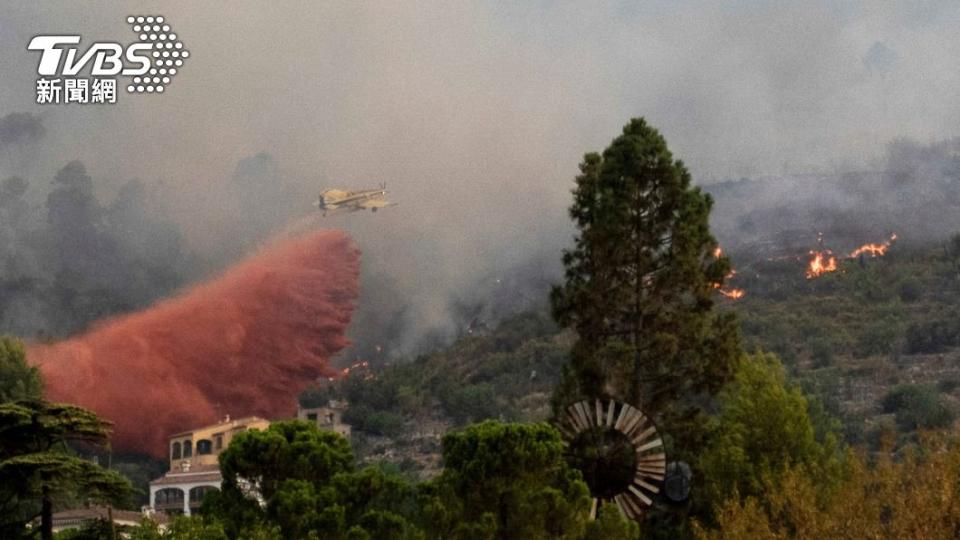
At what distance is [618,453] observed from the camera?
50.8 meters

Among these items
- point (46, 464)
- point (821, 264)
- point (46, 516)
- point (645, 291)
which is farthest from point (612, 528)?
point (821, 264)

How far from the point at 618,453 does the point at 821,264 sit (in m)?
112

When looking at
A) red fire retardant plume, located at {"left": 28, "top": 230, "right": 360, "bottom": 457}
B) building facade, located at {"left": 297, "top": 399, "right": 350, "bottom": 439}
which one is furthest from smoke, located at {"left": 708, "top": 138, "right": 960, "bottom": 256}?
red fire retardant plume, located at {"left": 28, "top": 230, "right": 360, "bottom": 457}

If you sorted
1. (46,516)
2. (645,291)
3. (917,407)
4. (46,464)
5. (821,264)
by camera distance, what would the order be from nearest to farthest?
1. (46,464)
2. (46,516)
3. (645,291)
4. (917,407)
5. (821,264)

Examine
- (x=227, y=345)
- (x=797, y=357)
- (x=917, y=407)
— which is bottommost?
(x=917, y=407)

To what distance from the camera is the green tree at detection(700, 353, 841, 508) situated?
170 ft

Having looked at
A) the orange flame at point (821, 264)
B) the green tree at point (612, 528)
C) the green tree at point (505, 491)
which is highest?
the orange flame at point (821, 264)

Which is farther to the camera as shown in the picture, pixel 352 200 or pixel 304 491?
pixel 352 200

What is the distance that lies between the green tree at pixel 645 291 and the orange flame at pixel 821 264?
334 feet

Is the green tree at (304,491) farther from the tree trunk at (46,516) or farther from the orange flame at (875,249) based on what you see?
the orange flame at (875,249)

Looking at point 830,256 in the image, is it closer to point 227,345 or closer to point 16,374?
point 227,345

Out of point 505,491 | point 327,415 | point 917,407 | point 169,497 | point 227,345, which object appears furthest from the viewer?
point 327,415

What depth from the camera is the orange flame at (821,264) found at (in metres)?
156

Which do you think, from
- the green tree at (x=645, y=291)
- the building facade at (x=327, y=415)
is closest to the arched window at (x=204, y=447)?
the building facade at (x=327, y=415)
